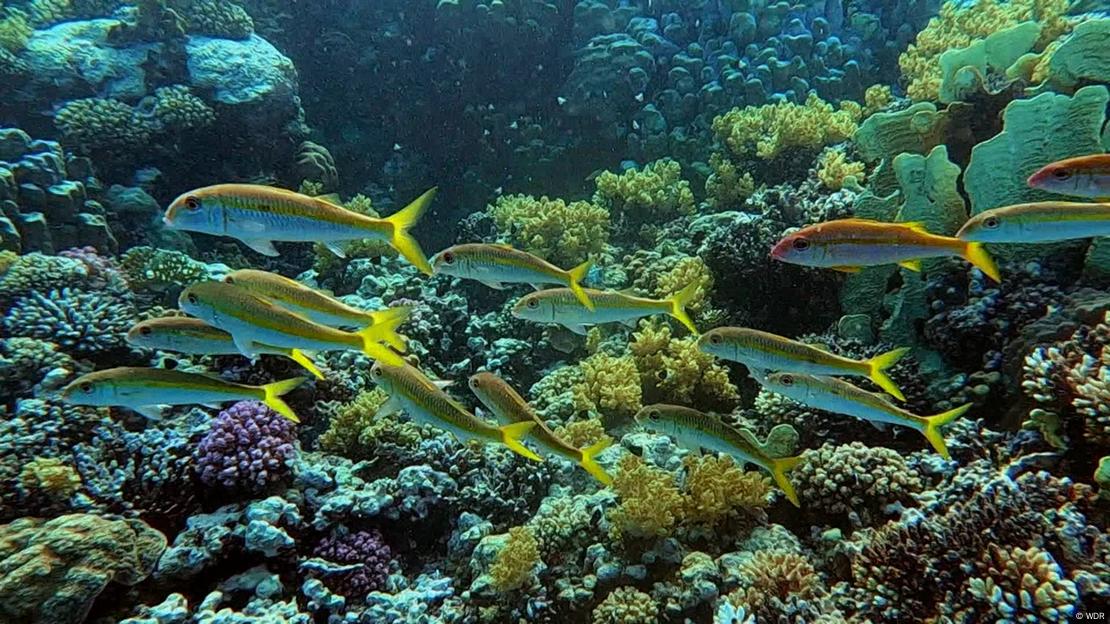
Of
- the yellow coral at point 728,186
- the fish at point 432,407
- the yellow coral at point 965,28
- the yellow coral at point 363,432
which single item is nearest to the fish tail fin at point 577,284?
the fish at point 432,407

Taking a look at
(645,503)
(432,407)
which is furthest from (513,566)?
(432,407)

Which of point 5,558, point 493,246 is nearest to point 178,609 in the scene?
point 5,558

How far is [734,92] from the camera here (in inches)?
430

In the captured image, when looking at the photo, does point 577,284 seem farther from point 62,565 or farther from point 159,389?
point 62,565

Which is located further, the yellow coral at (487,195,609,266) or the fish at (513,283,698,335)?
the yellow coral at (487,195,609,266)

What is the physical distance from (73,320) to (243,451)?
265 centimetres

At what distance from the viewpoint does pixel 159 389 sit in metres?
3.31

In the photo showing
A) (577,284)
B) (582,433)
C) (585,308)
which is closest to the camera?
(577,284)

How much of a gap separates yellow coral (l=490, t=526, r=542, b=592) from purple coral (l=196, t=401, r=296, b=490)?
178 cm

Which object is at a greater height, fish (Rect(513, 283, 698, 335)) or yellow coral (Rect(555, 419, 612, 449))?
fish (Rect(513, 283, 698, 335))

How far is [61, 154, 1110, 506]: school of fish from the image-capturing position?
3.10 m

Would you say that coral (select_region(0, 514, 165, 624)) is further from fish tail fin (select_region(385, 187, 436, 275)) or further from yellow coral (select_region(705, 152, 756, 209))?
yellow coral (select_region(705, 152, 756, 209))

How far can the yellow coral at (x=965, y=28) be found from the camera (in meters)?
7.22

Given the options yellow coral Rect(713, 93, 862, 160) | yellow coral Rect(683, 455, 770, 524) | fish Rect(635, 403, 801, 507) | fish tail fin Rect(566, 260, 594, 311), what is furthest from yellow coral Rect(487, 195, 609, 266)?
fish Rect(635, 403, 801, 507)
